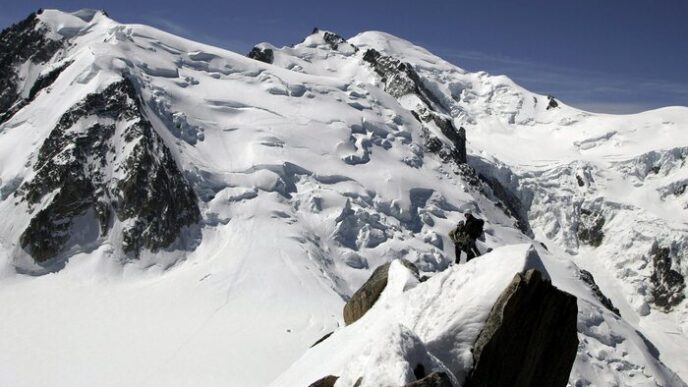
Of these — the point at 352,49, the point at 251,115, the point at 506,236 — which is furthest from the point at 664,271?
the point at 251,115

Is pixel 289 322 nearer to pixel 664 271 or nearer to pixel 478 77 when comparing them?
pixel 664 271

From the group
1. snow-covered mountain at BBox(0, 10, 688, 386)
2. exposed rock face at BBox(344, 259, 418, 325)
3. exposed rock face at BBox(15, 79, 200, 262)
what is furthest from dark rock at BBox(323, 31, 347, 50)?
exposed rock face at BBox(344, 259, 418, 325)

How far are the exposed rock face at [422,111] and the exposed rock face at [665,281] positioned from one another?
32.9 metres

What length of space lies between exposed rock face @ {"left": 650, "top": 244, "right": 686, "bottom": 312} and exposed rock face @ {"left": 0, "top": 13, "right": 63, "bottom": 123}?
261 ft

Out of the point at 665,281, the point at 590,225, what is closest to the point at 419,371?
the point at 665,281

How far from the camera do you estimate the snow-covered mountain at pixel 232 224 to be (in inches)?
1024

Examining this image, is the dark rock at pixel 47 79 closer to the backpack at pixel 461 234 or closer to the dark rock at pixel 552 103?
the backpack at pixel 461 234

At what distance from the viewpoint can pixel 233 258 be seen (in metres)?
39.0

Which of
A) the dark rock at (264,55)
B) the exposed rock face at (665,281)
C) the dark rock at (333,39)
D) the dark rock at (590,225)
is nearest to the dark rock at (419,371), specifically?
the dark rock at (264,55)

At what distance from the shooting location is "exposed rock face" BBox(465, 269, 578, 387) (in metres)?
11.7

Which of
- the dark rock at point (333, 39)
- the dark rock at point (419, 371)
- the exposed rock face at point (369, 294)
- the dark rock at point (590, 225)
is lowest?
the dark rock at point (590, 225)

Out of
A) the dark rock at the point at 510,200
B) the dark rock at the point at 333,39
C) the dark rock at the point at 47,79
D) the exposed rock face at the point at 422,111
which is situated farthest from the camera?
the dark rock at the point at 333,39

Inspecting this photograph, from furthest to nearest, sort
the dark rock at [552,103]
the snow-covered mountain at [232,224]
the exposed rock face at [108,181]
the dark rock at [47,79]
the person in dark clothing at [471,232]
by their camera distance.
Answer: the dark rock at [552,103]
the dark rock at [47,79]
the exposed rock face at [108,181]
the snow-covered mountain at [232,224]
the person in dark clothing at [471,232]

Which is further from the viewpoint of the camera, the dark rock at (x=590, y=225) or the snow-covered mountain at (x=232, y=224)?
the dark rock at (x=590, y=225)
